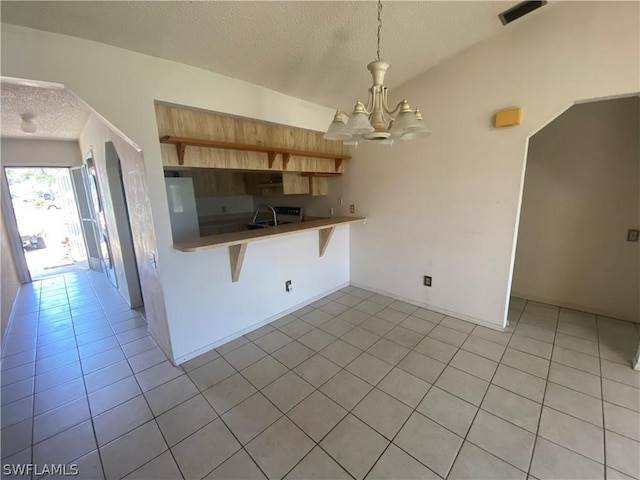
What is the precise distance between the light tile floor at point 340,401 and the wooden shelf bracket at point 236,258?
27.0 inches

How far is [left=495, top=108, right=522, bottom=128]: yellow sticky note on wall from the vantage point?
86.1 inches

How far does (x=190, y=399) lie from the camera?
1.87 metres

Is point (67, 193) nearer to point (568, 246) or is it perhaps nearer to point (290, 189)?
point (290, 189)

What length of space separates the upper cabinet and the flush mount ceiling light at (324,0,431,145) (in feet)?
4.11

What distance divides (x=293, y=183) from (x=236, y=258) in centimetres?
135

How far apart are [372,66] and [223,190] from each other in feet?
12.2

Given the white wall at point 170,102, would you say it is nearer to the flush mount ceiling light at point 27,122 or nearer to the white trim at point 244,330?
the white trim at point 244,330

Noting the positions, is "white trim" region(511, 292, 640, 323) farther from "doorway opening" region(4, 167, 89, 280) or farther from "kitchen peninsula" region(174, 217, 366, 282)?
"doorway opening" region(4, 167, 89, 280)

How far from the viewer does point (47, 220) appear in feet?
23.3

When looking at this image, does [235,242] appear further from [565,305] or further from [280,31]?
[565,305]

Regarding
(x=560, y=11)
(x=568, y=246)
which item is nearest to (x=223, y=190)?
(x=560, y=11)

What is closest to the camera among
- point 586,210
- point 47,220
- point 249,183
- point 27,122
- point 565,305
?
point 586,210

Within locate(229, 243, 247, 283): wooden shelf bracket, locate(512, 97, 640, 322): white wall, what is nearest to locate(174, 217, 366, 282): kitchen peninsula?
locate(229, 243, 247, 283): wooden shelf bracket

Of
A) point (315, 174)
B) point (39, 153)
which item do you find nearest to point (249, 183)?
point (315, 174)
